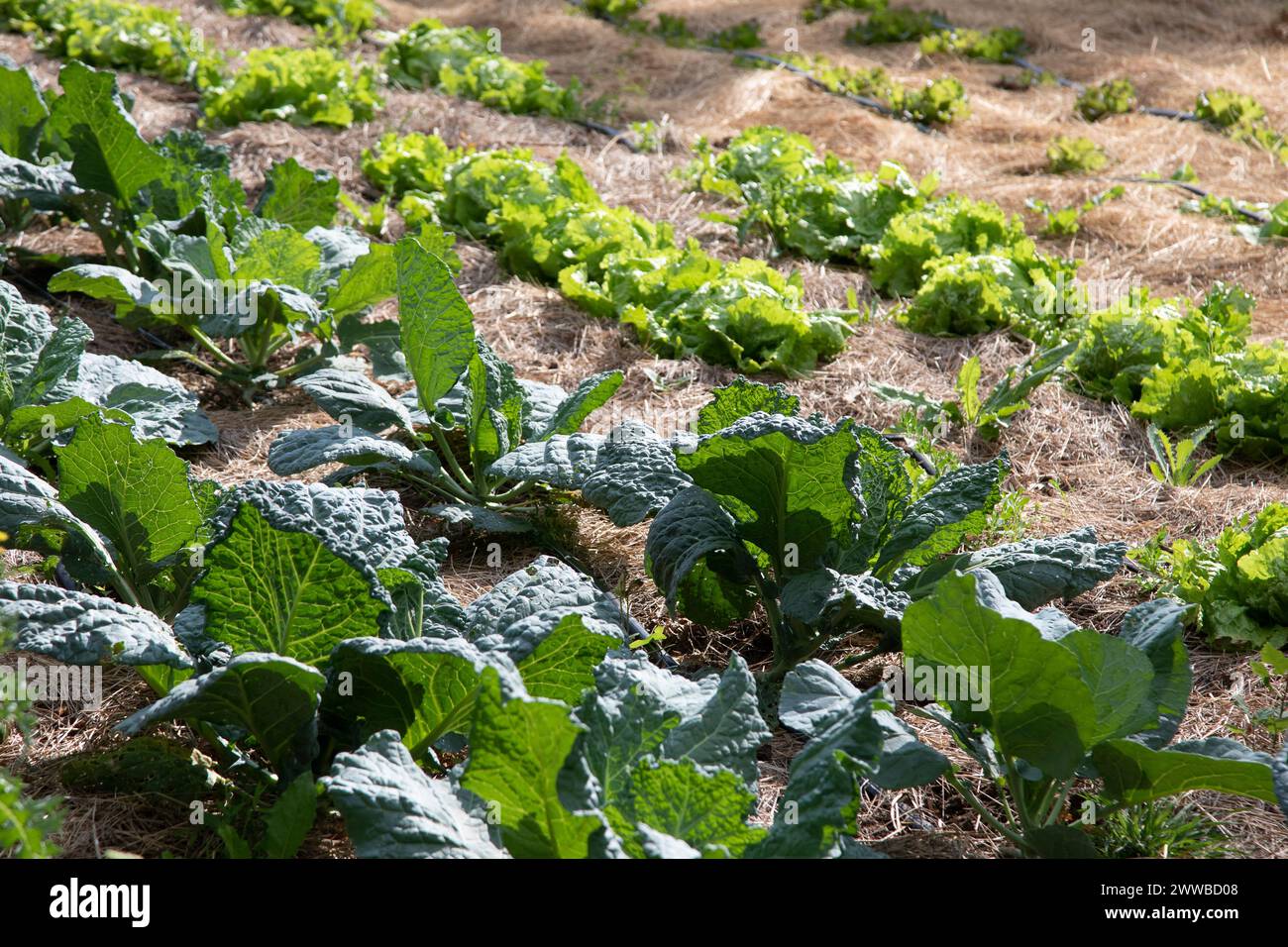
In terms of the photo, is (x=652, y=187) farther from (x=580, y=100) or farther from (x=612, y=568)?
(x=612, y=568)

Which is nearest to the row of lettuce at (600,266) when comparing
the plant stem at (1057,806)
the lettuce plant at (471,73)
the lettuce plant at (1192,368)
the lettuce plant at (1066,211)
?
the lettuce plant at (1192,368)

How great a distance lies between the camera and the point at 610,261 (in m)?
4.03

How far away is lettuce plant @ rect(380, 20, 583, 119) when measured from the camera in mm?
6066

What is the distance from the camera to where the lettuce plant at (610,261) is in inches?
145

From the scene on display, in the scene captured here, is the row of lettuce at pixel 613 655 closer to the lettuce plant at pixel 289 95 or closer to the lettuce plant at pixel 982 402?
the lettuce plant at pixel 982 402

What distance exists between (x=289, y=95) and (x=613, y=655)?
13.8 feet

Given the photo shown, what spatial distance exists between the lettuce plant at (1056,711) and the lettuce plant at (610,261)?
1.82 m

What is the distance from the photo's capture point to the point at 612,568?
2.77 metres

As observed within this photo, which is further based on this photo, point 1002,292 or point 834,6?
point 834,6

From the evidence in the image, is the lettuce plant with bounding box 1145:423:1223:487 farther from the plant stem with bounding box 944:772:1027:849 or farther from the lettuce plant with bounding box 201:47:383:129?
the lettuce plant with bounding box 201:47:383:129

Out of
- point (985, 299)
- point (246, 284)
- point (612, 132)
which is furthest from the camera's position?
point (612, 132)

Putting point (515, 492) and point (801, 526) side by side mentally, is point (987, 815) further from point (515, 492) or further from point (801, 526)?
point (515, 492)

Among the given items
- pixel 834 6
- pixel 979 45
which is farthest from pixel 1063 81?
pixel 834 6

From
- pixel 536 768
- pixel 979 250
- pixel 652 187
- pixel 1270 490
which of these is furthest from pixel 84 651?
pixel 652 187
